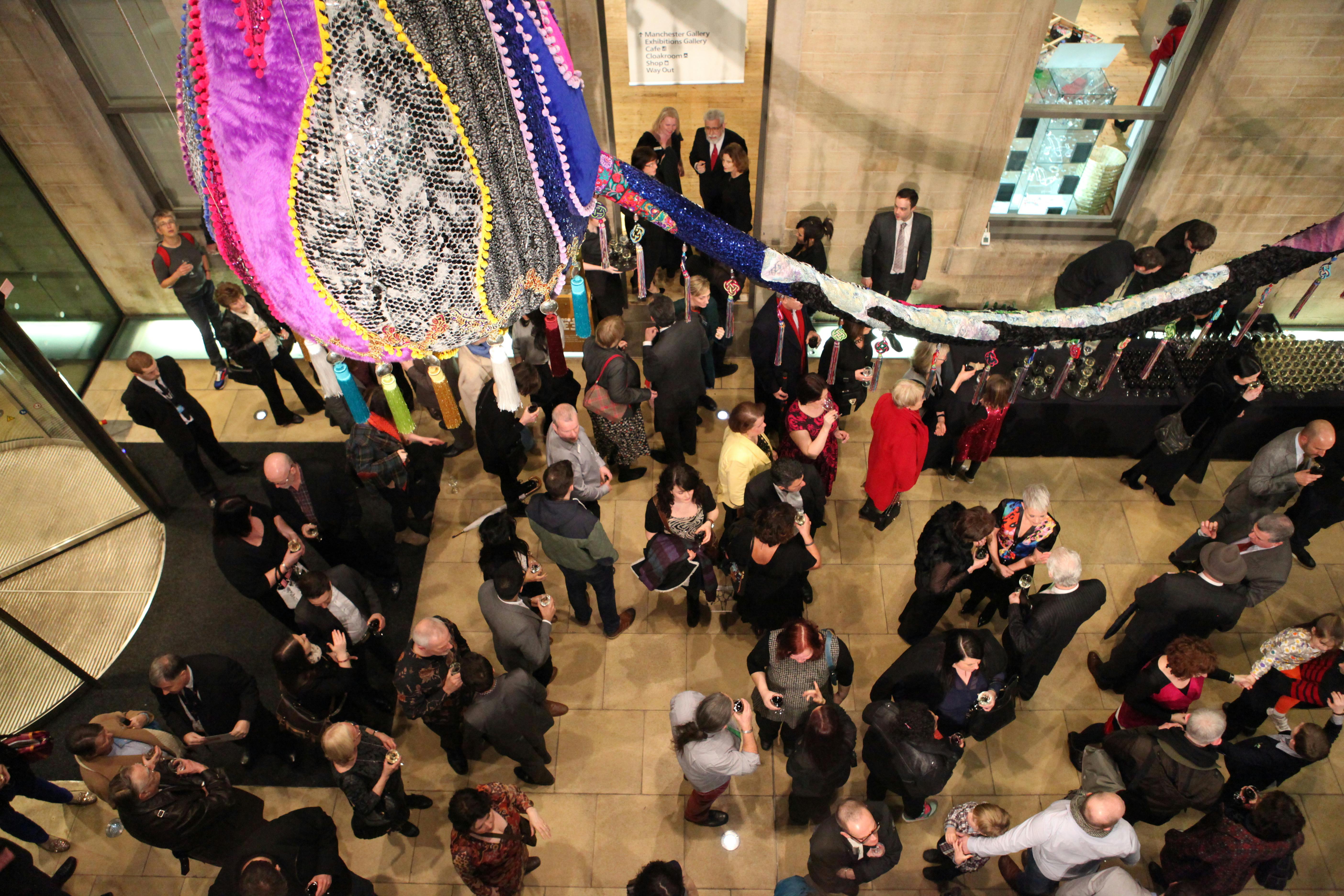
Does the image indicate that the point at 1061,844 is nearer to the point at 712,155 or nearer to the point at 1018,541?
the point at 1018,541

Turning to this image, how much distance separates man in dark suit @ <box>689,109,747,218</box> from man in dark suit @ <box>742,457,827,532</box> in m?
2.98

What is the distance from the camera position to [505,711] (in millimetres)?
4336

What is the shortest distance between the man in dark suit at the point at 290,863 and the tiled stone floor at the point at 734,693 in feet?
2.88

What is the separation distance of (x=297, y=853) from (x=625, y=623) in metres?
2.51

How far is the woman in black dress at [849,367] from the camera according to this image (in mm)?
6105

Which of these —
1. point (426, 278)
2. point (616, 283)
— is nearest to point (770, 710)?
point (426, 278)

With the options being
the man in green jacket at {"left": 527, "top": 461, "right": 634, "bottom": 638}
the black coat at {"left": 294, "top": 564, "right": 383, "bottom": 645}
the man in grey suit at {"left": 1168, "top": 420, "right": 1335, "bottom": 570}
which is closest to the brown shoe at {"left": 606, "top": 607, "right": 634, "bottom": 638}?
the man in green jacket at {"left": 527, "top": 461, "right": 634, "bottom": 638}

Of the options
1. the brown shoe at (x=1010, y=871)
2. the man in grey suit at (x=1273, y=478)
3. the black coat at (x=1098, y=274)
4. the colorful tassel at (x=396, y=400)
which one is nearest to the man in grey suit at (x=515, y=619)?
the colorful tassel at (x=396, y=400)

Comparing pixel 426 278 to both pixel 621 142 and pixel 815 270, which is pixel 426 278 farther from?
pixel 621 142

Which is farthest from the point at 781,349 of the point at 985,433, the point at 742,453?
the point at 985,433

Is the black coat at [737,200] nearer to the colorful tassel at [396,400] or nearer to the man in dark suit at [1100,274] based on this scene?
the man in dark suit at [1100,274]

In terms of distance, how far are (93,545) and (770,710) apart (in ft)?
17.8

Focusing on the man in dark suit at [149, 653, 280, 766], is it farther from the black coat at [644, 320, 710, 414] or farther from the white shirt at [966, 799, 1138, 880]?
the white shirt at [966, 799, 1138, 880]

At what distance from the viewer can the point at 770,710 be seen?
441 cm
